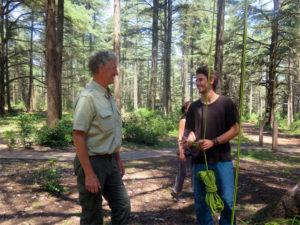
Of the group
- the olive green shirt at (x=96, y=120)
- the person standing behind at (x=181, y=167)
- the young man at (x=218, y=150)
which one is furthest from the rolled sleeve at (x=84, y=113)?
the person standing behind at (x=181, y=167)

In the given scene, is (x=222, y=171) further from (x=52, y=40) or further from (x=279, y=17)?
(x=279, y=17)

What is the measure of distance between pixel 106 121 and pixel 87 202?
2.52 ft

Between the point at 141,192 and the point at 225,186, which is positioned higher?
the point at 225,186

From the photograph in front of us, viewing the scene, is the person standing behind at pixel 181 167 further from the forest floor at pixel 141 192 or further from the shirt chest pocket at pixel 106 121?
the shirt chest pocket at pixel 106 121

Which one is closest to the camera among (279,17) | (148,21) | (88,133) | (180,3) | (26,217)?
(88,133)

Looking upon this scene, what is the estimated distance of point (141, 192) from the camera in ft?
15.7

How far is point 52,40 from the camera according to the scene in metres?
9.12

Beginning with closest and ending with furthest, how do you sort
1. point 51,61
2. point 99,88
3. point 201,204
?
point 99,88 < point 201,204 < point 51,61

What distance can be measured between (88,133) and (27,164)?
4.98m

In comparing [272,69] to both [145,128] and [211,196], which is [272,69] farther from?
[211,196]

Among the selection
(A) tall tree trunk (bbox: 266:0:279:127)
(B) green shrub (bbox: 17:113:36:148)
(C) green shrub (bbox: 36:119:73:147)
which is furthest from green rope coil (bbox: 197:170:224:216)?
(A) tall tree trunk (bbox: 266:0:279:127)

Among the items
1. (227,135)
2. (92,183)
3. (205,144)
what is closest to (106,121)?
(92,183)

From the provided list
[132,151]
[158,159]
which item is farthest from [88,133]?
[132,151]

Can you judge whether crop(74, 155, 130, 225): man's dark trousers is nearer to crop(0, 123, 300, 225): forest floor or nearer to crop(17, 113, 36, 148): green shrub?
crop(0, 123, 300, 225): forest floor
